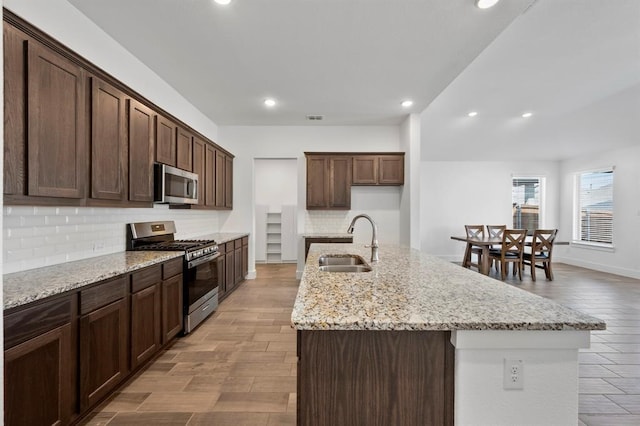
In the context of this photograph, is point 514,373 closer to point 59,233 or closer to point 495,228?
point 59,233

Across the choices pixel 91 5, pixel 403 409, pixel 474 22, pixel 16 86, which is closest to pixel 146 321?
pixel 16 86

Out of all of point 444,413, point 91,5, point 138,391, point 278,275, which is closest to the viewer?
point 444,413

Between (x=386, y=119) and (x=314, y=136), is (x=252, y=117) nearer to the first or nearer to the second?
(x=314, y=136)

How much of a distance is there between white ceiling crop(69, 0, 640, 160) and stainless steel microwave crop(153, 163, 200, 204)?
46.0 inches

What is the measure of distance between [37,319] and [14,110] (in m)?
1.11

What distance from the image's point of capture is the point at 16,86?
1672 millimetres

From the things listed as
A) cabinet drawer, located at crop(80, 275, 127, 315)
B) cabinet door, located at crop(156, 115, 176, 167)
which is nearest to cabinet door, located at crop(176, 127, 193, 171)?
cabinet door, located at crop(156, 115, 176, 167)

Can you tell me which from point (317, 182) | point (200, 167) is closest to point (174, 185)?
point (200, 167)

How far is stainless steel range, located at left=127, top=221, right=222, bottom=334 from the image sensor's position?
312 centimetres

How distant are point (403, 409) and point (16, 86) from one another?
246 centimetres

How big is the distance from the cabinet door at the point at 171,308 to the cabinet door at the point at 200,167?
1.53 metres

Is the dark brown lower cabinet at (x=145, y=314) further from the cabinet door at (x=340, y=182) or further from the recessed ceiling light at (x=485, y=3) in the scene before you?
the cabinet door at (x=340, y=182)

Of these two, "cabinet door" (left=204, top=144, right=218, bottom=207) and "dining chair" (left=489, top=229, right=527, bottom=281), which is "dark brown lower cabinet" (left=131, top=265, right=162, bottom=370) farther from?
"dining chair" (left=489, top=229, right=527, bottom=281)

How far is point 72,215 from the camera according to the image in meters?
2.43
